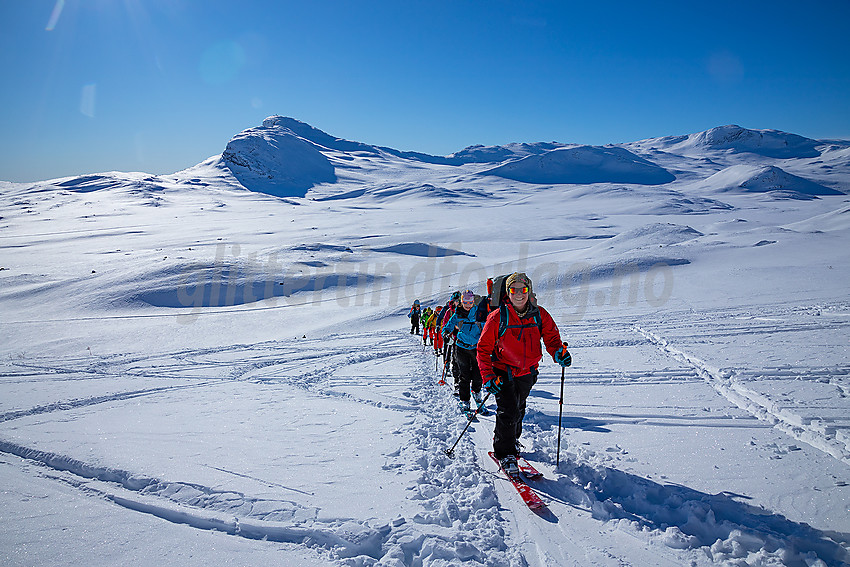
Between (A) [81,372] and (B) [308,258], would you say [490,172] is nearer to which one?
(B) [308,258]

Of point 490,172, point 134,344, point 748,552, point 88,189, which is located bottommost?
point 134,344

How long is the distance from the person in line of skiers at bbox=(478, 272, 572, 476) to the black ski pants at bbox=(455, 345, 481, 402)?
2.52 meters

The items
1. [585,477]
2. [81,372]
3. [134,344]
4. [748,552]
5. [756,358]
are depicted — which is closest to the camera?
[748,552]

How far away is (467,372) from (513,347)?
2834 millimetres

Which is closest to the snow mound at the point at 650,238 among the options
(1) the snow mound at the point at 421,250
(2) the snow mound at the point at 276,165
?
(1) the snow mound at the point at 421,250

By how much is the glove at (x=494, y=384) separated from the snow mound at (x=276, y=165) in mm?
142542

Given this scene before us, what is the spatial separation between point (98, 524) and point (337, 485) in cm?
182

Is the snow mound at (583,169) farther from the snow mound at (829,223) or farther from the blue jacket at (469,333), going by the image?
the blue jacket at (469,333)

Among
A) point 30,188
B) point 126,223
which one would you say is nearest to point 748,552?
point 126,223

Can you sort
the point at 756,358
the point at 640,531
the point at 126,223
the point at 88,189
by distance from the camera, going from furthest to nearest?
the point at 88,189 < the point at 126,223 < the point at 756,358 < the point at 640,531

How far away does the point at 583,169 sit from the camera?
17962 cm

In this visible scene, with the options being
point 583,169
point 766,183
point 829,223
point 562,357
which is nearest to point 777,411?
point 562,357

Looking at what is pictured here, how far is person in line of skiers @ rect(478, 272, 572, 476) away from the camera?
4.16 metres

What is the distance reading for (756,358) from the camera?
24.5 feet
